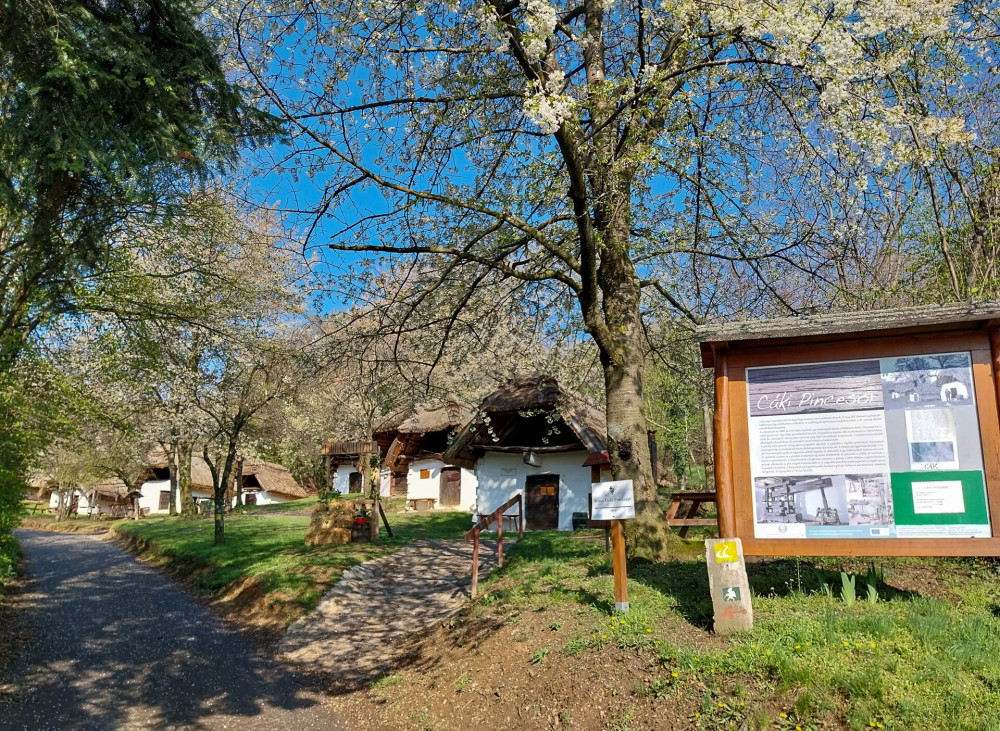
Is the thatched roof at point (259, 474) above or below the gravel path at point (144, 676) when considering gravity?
above

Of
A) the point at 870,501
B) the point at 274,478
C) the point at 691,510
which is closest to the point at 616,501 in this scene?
the point at 870,501

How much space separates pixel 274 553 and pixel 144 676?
25.7ft

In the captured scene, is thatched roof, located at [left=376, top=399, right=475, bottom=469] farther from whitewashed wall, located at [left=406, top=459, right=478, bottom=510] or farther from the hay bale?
the hay bale

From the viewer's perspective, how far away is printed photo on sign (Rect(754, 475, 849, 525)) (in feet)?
18.0

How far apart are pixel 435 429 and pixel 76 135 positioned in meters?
23.0

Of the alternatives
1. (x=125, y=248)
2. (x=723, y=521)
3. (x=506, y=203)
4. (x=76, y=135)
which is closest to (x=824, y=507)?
(x=723, y=521)

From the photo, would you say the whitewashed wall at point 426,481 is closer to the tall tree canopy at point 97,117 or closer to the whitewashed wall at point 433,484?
the whitewashed wall at point 433,484

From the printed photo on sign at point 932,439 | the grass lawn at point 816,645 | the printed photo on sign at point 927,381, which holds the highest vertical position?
the printed photo on sign at point 927,381

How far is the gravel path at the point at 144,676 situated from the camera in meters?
6.80

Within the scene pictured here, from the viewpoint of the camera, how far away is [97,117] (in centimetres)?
700

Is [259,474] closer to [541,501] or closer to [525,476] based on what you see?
[525,476]

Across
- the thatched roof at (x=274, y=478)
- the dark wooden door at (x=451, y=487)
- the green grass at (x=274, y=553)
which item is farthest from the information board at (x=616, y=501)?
the thatched roof at (x=274, y=478)

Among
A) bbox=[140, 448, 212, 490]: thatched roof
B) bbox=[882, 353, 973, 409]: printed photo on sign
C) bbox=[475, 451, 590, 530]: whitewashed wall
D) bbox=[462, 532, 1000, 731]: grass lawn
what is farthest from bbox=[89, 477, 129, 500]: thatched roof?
bbox=[882, 353, 973, 409]: printed photo on sign

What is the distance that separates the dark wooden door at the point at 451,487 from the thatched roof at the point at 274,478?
2031 cm
